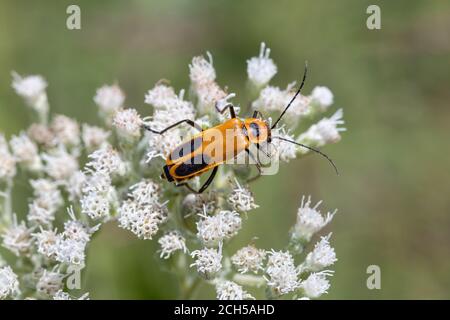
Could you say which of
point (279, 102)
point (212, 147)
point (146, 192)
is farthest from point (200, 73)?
point (146, 192)

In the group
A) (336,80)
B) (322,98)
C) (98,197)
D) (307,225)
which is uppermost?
(336,80)

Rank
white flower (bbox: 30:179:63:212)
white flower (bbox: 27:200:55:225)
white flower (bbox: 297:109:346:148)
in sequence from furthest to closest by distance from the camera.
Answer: white flower (bbox: 297:109:346:148) → white flower (bbox: 30:179:63:212) → white flower (bbox: 27:200:55:225)

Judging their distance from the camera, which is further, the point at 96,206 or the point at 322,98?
the point at 322,98

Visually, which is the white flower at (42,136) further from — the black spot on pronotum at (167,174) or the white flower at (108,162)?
the black spot on pronotum at (167,174)


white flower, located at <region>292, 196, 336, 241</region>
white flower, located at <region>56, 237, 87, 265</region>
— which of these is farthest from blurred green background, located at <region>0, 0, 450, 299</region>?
white flower, located at <region>56, 237, 87, 265</region>

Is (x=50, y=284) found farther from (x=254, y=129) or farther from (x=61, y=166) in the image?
(x=254, y=129)

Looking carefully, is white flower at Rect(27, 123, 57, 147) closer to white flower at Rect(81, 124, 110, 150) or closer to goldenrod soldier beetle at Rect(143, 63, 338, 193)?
white flower at Rect(81, 124, 110, 150)

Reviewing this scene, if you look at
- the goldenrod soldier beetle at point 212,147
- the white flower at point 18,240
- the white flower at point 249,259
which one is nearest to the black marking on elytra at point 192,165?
the goldenrod soldier beetle at point 212,147
